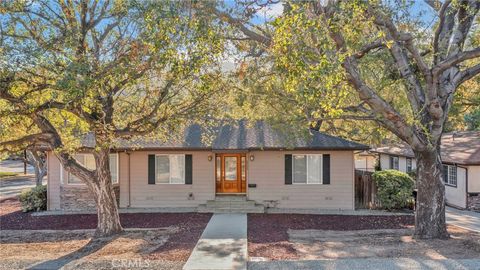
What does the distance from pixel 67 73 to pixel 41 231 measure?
7.21m

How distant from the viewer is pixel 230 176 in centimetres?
1606

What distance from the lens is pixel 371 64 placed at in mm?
11688

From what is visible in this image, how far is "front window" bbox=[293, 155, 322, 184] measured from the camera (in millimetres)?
15406

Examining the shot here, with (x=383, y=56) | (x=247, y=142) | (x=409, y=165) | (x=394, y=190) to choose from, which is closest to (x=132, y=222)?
(x=247, y=142)

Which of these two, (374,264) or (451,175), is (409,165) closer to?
(451,175)

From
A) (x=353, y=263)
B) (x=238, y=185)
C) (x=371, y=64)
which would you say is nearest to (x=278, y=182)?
(x=238, y=185)

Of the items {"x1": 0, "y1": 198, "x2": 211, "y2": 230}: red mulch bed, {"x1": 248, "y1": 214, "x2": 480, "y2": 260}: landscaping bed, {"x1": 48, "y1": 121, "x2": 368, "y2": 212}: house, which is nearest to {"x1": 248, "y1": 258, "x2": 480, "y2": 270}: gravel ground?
{"x1": 248, "y1": 214, "x2": 480, "y2": 260}: landscaping bed

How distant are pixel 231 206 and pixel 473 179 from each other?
11022 millimetres

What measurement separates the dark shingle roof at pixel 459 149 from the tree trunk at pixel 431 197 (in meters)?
7.79

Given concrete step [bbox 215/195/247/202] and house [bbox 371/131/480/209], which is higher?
house [bbox 371/131/480/209]

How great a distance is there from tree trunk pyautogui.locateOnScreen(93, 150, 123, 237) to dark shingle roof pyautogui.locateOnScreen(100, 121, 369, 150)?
125 inches

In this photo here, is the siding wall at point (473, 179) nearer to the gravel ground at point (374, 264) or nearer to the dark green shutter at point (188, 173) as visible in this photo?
the gravel ground at point (374, 264)

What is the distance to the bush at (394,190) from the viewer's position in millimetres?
14812

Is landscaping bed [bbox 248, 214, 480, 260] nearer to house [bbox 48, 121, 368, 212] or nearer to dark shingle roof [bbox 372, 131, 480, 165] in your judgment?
house [bbox 48, 121, 368, 212]
